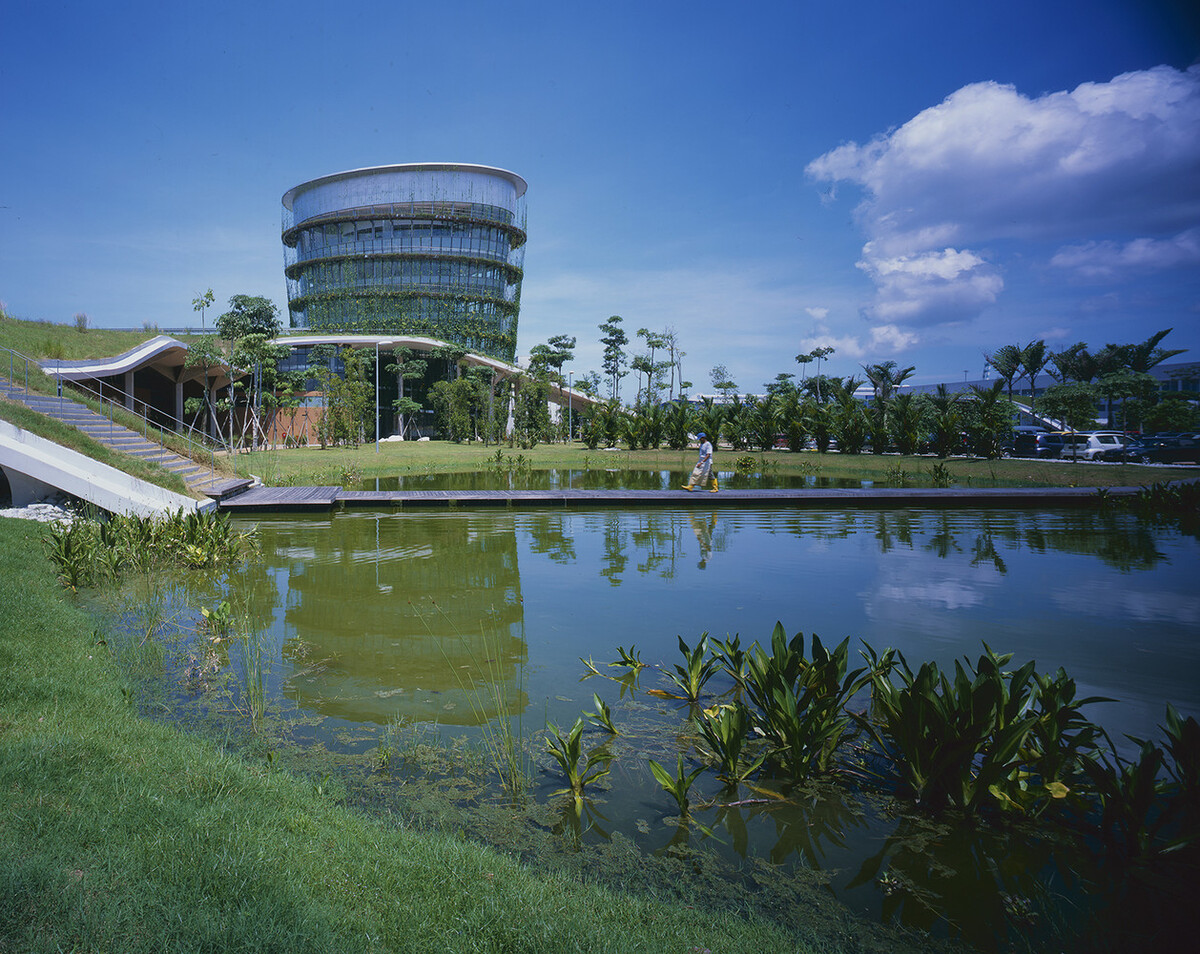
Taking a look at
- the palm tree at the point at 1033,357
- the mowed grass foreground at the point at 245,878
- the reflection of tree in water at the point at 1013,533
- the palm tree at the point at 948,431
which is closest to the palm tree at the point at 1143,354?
the palm tree at the point at 1033,357

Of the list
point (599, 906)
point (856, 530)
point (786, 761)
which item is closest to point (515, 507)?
point (856, 530)

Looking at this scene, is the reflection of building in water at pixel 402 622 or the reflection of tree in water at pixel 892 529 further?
the reflection of tree in water at pixel 892 529

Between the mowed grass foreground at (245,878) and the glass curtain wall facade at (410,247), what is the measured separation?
183ft

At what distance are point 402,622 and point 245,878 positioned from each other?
4.27m

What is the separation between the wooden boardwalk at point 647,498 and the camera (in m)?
14.7

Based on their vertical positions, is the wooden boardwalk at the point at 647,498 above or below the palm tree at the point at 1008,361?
below

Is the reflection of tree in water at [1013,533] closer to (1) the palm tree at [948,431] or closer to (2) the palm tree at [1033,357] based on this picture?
(1) the palm tree at [948,431]

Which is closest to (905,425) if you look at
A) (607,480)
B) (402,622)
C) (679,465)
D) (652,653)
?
(679,465)

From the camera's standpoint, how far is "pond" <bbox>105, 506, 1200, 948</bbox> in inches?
134

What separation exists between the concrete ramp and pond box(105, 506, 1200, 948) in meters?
1.59

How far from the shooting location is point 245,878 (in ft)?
8.95

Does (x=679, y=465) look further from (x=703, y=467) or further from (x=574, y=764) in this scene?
(x=574, y=764)

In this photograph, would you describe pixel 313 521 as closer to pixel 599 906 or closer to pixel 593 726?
pixel 593 726

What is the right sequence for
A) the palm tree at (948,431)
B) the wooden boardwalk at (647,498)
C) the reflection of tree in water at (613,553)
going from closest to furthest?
1. the reflection of tree in water at (613,553)
2. the wooden boardwalk at (647,498)
3. the palm tree at (948,431)
